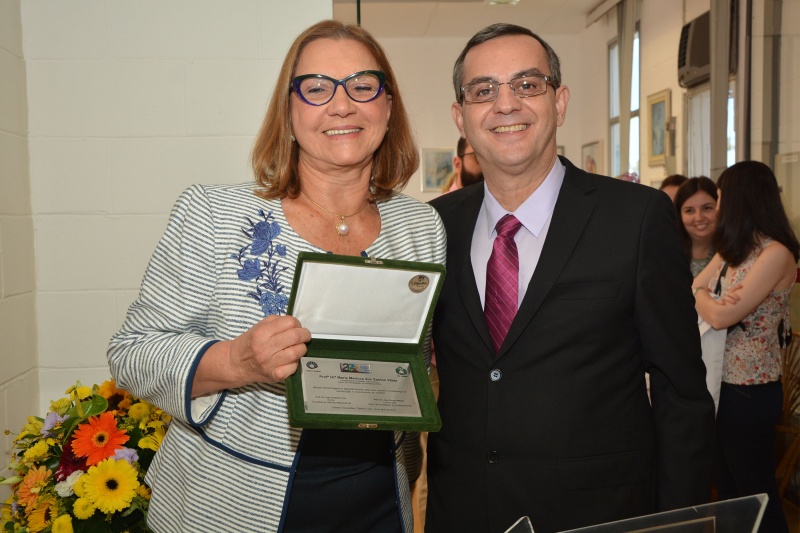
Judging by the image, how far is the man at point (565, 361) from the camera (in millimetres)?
1806

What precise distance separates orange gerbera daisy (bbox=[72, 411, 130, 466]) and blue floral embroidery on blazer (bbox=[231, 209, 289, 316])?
0.74 metres

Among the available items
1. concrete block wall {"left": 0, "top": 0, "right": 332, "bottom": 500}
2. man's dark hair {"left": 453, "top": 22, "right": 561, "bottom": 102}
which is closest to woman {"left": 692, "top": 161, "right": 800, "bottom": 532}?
man's dark hair {"left": 453, "top": 22, "right": 561, "bottom": 102}

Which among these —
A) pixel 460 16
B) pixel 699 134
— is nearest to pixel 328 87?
pixel 699 134

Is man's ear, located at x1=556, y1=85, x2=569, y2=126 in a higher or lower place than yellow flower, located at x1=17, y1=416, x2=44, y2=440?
higher

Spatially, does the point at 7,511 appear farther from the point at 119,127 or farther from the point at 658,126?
the point at 658,126

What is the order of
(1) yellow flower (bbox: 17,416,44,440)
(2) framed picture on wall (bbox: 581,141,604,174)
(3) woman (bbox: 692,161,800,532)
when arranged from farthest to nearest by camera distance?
(2) framed picture on wall (bbox: 581,141,604,174) < (3) woman (bbox: 692,161,800,532) < (1) yellow flower (bbox: 17,416,44,440)

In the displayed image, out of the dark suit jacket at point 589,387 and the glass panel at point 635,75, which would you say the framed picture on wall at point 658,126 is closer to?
the glass panel at point 635,75

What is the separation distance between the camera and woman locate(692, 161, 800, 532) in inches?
148

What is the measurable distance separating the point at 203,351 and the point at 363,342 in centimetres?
32

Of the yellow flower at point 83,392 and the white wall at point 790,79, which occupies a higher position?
the white wall at point 790,79

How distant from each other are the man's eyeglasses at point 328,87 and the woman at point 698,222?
3.36m

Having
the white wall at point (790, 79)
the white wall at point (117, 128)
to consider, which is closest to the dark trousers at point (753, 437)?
the white wall at point (790, 79)

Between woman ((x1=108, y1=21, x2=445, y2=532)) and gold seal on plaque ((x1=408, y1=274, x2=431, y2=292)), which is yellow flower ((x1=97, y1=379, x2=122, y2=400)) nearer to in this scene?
woman ((x1=108, y1=21, x2=445, y2=532))

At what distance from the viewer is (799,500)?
4277 mm
